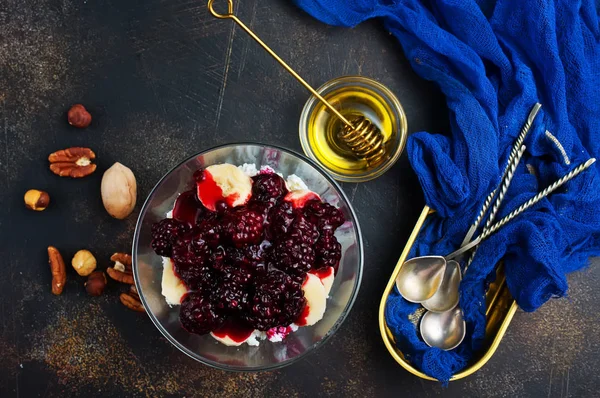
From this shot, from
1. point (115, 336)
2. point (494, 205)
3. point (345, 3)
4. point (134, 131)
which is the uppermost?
point (345, 3)

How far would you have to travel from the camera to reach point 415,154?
1.32 meters

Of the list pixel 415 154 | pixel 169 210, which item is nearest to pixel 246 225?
pixel 169 210

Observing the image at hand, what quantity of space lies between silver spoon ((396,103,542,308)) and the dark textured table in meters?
0.08

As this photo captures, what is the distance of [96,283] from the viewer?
138 cm

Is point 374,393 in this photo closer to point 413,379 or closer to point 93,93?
point 413,379

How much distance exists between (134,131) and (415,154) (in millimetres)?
726

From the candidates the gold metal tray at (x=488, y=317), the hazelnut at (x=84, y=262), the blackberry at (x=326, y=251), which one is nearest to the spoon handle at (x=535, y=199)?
the gold metal tray at (x=488, y=317)

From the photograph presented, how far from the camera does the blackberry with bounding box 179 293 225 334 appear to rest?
104 cm

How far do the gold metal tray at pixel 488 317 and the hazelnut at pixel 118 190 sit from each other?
0.68 meters

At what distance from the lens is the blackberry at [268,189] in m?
1.09

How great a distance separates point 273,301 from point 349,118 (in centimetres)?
60

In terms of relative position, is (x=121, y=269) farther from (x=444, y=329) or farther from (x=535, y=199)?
(x=535, y=199)

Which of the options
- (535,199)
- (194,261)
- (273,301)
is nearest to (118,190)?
(194,261)

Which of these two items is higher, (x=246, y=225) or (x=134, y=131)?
(x=246, y=225)
